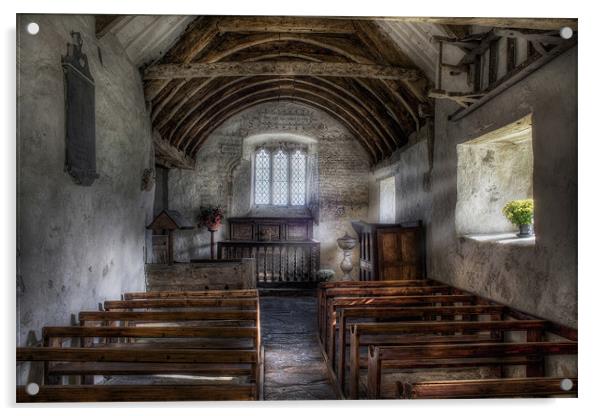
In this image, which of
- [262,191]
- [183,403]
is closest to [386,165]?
[262,191]

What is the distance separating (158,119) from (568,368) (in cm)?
560

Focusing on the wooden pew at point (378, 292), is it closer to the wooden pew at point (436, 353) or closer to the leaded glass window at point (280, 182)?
the wooden pew at point (436, 353)

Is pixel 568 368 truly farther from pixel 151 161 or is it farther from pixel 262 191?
pixel 262 191

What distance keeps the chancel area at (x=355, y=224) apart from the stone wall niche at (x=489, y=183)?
0.02 m

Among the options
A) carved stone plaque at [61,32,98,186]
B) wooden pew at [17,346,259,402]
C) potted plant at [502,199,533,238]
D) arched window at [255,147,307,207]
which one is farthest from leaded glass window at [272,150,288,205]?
wooden pew at [17,346,259,402]

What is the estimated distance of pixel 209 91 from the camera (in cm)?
685

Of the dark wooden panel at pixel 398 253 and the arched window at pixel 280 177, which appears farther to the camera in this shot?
the arched window at pixel 280 177

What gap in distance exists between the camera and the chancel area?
2.76 meters

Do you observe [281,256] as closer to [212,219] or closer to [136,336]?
[212,219]

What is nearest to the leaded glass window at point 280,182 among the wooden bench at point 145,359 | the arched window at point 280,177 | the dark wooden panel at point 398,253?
the arched window at point 280,177

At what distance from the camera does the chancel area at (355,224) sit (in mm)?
2756

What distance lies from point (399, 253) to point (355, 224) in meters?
1.56

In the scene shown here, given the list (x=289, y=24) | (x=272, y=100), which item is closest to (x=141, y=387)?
(x=289, y=24)

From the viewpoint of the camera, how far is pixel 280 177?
390 inches
